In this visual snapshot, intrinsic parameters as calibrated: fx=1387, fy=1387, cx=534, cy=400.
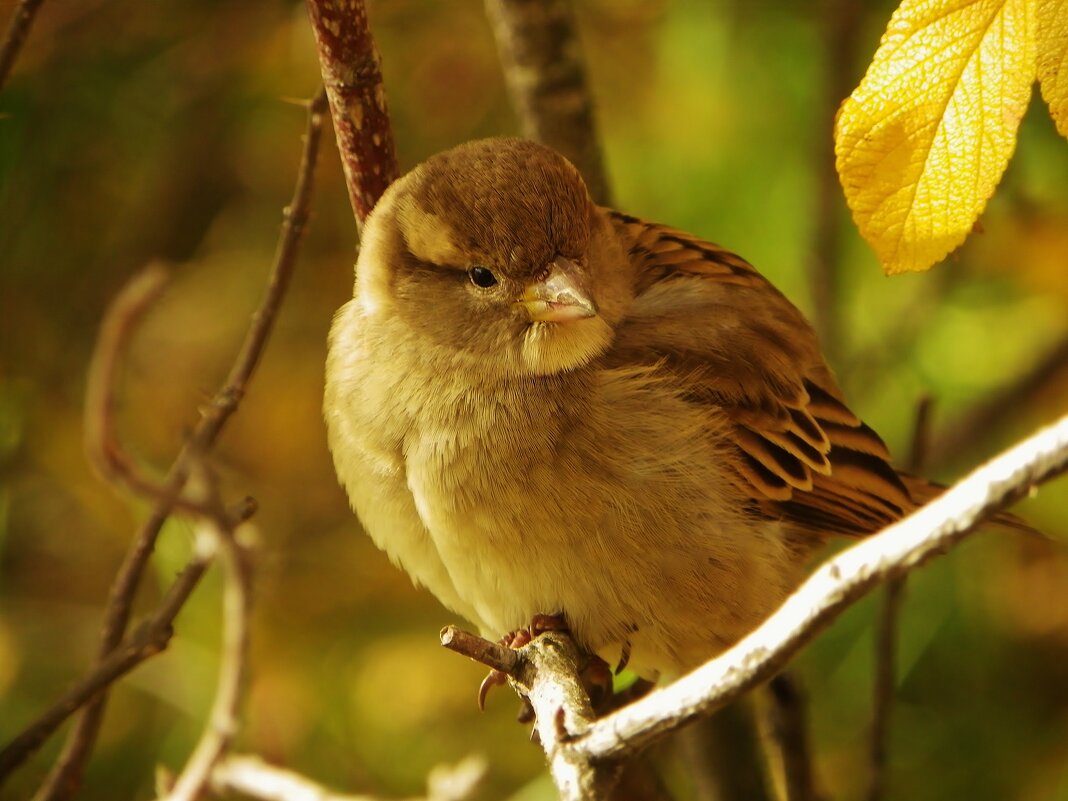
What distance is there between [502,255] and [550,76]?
68 cm

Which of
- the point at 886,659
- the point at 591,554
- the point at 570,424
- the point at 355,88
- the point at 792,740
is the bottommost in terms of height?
the point at 792,740

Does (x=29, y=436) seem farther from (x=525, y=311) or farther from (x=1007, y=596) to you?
(x=1007, y=596)

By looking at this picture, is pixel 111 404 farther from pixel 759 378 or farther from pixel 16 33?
pixel 759 378

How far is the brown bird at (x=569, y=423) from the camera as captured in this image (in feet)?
7.93

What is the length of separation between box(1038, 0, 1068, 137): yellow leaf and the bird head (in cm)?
99

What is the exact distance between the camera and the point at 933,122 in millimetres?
1671

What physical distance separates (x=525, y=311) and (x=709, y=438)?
417mm

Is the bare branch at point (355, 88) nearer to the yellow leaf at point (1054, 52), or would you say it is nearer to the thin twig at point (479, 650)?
the thin twig at point (479, 650)

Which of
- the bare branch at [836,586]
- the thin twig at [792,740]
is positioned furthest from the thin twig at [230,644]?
the thin twig at [792,740]

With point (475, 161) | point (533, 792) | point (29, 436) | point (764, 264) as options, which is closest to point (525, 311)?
point (475, 161)

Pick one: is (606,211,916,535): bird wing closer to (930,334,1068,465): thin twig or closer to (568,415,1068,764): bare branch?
(930,334,1068,465): thin twig

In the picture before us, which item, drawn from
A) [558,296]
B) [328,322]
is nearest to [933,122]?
[558,296]

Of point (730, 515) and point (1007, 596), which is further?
point (1007, 596)

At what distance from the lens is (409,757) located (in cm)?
409
